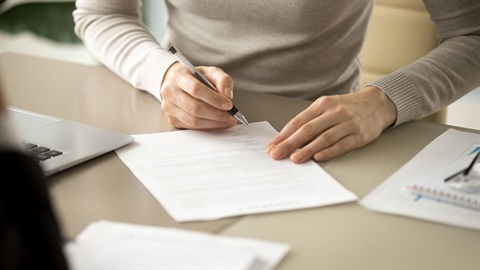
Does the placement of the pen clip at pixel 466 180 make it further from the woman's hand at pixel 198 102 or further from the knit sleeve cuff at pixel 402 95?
the woman's hand at pixel 198 102

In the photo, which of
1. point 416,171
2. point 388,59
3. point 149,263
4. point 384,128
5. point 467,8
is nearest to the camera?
point 149,263

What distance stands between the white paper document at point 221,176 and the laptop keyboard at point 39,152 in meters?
0.09

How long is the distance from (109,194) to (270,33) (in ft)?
2.07

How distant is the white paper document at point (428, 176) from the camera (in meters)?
0.80

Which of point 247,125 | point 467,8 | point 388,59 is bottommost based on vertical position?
point 388,59

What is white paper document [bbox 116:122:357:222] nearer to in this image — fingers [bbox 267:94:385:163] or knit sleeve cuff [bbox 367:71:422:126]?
fingers [bbox 267:94:385:163]

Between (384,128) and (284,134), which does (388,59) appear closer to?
(384,128)

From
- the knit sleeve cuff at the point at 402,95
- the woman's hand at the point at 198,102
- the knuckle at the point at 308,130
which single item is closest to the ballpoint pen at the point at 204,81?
the woman's hand at the point at 198,102

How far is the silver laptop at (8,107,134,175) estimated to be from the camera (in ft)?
2.96

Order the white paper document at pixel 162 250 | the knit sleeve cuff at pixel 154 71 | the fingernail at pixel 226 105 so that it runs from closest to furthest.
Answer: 1. the white paper document at pixel 162 250
2. the fingernail at pixel 226 105
3. the knit sleeve cuff at pixel 154 71

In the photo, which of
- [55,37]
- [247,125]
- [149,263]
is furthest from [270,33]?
[55,37]

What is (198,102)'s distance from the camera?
1.05 m

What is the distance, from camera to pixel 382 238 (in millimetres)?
750

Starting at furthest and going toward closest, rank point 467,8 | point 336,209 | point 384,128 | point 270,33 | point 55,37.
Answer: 1. point 55,37
2. point 270,33
3. point 467,8
4. point 384,128
5. point 336,209
